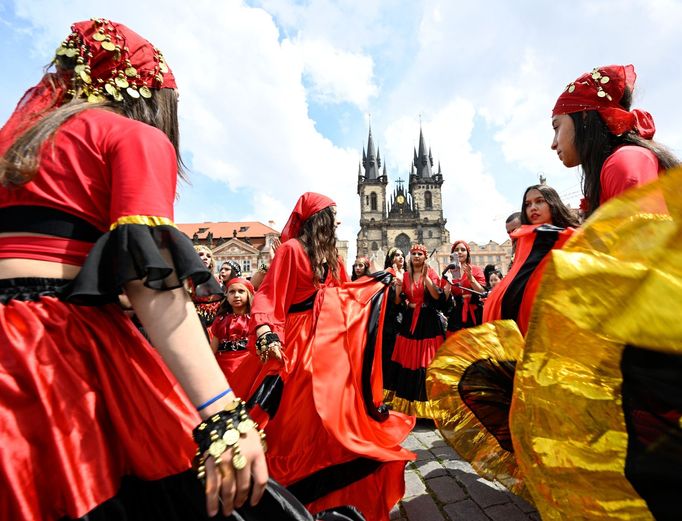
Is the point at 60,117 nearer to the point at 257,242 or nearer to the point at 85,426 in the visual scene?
the point at 85,426

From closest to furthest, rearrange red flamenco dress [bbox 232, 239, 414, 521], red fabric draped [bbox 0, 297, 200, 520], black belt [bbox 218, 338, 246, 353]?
1. red fabric draped [bbox 0, 297, 200, 520]
2. red flamenco dress [bbox 232, 239, 414, 521]
3. black belt [bbox 218, 338, 246, 353]

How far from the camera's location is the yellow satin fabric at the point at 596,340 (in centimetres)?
69

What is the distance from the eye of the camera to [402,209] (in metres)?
84.5

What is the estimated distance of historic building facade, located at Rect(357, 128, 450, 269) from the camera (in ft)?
261

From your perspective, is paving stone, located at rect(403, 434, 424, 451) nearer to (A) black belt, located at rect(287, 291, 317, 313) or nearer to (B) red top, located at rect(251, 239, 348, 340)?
(A) black belt, located at rect(287, 291, 317, 313)

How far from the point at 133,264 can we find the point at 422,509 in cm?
299

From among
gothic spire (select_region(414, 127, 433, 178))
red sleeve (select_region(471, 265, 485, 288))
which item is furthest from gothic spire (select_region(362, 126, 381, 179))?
red sleeve (select_region(471, 265, 485, 288))

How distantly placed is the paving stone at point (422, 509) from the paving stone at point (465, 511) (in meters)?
0.09

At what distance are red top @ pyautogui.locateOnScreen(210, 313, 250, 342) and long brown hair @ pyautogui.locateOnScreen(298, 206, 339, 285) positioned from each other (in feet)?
5.06

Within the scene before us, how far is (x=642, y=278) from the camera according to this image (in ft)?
2.26

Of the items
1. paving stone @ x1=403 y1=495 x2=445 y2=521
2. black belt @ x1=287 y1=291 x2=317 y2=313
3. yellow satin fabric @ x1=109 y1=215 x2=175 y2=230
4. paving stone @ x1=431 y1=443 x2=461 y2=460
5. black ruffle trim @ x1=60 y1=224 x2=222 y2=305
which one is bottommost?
paving stone @ x1=431 y1=443 x2=461 y2=460

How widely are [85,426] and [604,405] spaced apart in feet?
4.10

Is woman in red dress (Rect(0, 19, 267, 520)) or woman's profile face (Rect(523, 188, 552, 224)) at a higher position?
woman's profile face (Rect(523, 188, 552, 224))

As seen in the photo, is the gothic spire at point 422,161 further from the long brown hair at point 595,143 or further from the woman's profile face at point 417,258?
the long brown hair at point 595,143
